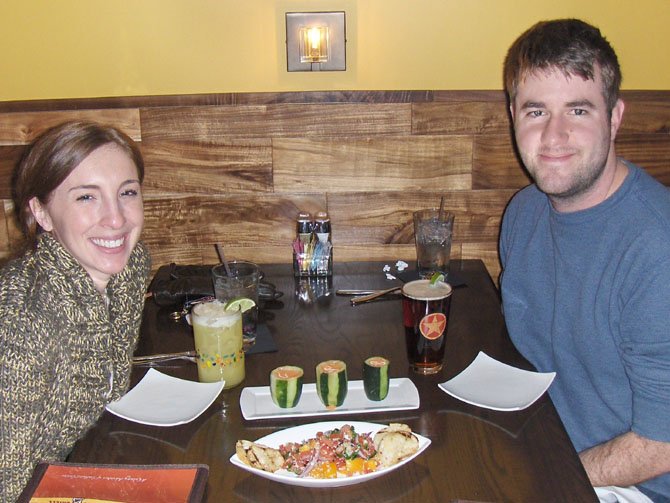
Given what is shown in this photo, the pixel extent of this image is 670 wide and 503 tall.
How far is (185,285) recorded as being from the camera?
1.76 meters

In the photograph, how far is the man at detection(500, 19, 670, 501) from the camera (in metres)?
1.27

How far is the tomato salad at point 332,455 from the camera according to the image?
1.03 meters

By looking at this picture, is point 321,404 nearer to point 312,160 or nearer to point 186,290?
point 186,290

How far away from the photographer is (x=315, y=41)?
2094 mm

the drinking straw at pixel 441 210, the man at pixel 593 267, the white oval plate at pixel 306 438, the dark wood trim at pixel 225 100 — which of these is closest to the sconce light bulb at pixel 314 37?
the dark wood trim at pixel 225 100

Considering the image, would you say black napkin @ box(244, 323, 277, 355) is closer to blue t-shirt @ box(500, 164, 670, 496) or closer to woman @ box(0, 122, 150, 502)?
woman @ box(0, 122, 150, 502)

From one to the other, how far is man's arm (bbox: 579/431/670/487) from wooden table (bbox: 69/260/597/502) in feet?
0.55

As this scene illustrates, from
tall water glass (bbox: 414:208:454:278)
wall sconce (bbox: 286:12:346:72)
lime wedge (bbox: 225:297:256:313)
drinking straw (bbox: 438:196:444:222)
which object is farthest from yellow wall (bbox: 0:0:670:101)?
lime wedge (bbox: 225:297:256:313)

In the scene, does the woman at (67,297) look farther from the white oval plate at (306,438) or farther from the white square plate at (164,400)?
the white oval plate at (306,438)

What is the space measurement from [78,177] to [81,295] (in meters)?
0.23

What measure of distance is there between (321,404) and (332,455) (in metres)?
0.19

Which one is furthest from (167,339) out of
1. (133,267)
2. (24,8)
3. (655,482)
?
(24,8)

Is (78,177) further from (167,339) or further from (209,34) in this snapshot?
(209,34)

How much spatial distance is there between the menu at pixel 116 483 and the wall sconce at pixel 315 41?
4.66ft
